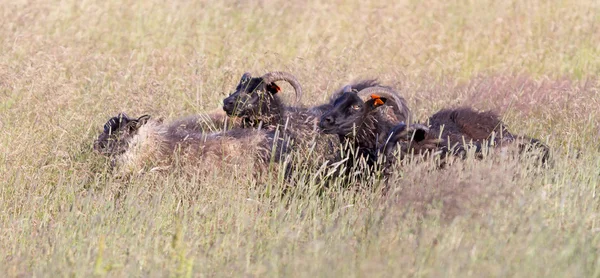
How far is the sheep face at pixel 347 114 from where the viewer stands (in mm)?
9445

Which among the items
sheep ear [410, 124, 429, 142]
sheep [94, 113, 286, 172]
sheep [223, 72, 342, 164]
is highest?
sheep ear [410, 124, 429, 142]

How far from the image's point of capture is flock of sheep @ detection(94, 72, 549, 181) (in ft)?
28.7

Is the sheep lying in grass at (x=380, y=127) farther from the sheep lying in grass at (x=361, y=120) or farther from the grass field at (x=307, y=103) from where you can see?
the grass field at (x=307, y=103)

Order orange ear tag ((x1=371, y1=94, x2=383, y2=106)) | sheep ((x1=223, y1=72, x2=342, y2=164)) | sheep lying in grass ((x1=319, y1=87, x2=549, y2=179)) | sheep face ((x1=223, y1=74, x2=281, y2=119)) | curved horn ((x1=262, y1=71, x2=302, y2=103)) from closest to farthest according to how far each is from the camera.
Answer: sheep lying in grass ((x1=319, y1=87, x2=549, y2=179)) < orange ear tag ((x1=371, y1=94, x2=383, y2=106)) < sheep ((x1=223, y1=72, x2=342, y2=164)) < sheep face ((x1=223, y1=74, x2=281, y2=119)) < curved horn ((x1=262, y1=71, x2=302, y2=103))

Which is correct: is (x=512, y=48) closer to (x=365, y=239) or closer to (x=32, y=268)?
(x=365, y=239)

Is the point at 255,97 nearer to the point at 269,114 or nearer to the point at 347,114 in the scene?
the point at 269,114

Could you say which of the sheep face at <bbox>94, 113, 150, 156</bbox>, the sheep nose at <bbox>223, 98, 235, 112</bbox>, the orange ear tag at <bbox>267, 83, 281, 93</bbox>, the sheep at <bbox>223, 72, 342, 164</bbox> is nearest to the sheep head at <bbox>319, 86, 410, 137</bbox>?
the sheep at <bbox>223, 72, 342, 164</bbox>

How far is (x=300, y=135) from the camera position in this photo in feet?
30.4

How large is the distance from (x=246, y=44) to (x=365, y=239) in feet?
31.8

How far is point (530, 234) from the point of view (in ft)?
17.4

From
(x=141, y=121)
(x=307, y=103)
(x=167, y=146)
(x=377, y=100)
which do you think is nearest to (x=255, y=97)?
(x=307, y=103)

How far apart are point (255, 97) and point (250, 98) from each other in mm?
115

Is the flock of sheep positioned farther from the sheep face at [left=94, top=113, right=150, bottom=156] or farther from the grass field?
the grass field

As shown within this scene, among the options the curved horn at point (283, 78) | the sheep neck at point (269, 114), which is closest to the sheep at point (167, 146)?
the sheep neck at point (269, 114)
